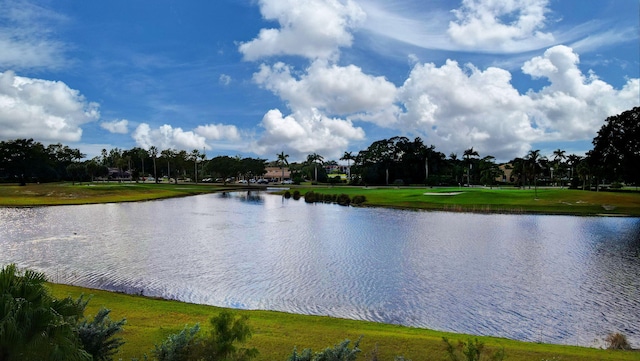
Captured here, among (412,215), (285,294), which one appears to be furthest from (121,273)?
(412,215)

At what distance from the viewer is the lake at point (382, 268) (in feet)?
57.9

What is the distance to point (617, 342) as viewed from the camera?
45.9 ft

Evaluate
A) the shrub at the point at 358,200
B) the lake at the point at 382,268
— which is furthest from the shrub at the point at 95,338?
the shrub at the point at 358,200

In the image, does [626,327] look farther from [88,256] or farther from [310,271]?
[88,256]

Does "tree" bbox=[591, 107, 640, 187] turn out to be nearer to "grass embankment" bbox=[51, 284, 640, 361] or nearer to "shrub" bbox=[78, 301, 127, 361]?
"grass embankment" bbox=[51, 284, 640, 361]

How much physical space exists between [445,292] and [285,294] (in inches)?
306

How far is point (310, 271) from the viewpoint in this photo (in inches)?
986

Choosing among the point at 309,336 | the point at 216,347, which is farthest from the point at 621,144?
the point at 216,347

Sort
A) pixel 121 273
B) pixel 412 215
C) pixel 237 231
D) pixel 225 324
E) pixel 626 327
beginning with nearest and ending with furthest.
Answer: pixel 225 324, pixel 626 327, pixel 121 273, pixel 237 231, pixel 412 215

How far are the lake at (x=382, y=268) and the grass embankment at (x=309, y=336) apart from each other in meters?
2.59

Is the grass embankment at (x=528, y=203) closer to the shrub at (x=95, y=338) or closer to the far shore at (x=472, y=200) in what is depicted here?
the far shore at (x=472, y=200)

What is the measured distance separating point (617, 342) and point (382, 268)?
13.4 meters

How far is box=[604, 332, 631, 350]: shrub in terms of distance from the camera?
1377 cm

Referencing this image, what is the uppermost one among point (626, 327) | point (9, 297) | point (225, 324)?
point (9, 297)
